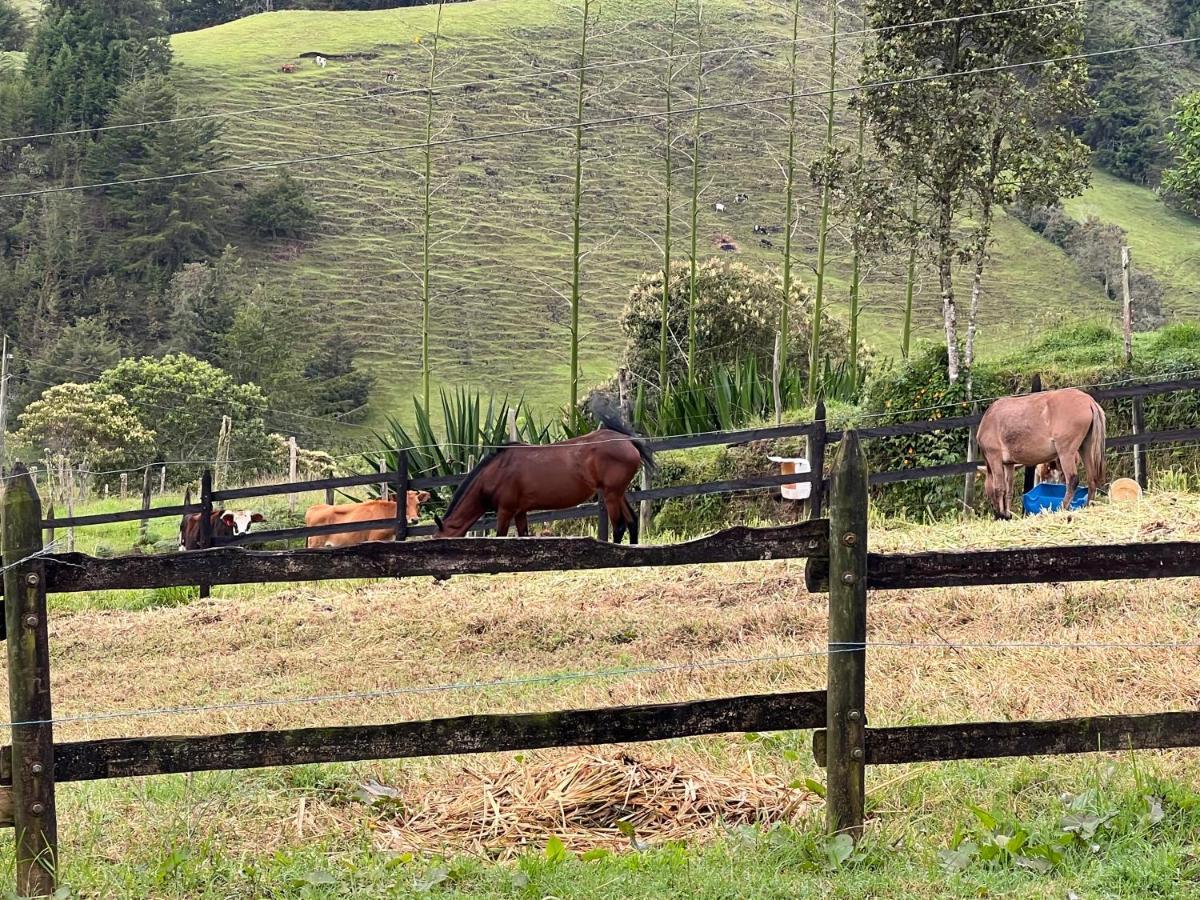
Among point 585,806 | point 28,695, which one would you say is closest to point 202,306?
point 585,806

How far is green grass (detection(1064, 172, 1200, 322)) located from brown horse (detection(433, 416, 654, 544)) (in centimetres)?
4032

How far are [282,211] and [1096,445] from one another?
49.7m

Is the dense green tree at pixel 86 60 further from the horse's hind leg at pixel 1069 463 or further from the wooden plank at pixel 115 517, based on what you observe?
the horse's hind leg at pixel 1069 463

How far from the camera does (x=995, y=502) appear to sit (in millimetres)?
13664

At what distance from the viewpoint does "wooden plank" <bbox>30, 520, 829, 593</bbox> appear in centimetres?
470

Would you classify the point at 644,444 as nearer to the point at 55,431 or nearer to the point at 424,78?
the point at 55,431

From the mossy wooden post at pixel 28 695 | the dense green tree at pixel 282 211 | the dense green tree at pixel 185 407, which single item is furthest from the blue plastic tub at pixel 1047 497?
the dense green tree at pixel 282 211

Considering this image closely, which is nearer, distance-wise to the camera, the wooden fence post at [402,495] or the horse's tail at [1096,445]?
the horse's tail at [1096,445]

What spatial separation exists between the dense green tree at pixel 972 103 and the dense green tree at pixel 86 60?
48.5 metres

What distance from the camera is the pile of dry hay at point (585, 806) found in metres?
5.15

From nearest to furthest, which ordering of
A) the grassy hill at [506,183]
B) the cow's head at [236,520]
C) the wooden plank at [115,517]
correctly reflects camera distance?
the wooden plank at [115,517]
the cow's head at [236,520]
the grassy hill at [506,183]

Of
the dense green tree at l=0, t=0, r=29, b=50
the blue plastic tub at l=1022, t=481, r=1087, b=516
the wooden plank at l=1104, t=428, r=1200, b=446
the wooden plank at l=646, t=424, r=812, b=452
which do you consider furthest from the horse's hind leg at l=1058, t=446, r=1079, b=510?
the dense green tree at l=0, t=0, r=29, b=50

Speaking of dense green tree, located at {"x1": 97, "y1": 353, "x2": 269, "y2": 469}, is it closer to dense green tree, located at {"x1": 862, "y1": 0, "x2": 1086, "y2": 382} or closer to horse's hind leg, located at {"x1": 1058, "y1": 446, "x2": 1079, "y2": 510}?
dense green tree, located at {"x1": 862, "y1": 0, "x2": 1086, "y2": 382}

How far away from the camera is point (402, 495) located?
50.6ft
